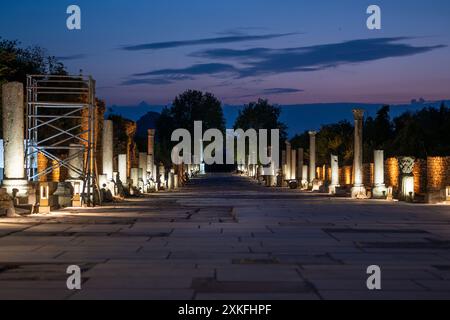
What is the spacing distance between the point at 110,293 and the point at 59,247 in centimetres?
622

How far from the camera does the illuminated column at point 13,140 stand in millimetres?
29078

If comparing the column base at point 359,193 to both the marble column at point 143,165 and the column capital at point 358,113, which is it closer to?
the column capital at point 358,113

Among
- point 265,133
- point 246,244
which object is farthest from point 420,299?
point 265,133

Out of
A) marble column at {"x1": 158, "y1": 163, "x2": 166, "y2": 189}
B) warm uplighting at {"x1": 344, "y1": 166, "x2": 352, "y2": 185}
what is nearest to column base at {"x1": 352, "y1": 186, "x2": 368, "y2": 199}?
warm uplighting at {"x1": 344, "y1": 166, "x2": 352, "y2": 185}

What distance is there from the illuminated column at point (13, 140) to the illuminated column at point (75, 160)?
6.29m

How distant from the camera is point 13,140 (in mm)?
29500

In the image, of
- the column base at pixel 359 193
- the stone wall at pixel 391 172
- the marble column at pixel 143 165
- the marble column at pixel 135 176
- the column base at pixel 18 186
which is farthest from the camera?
the marble column at pixel 143 165

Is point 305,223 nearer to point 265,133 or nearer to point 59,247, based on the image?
point 59,247

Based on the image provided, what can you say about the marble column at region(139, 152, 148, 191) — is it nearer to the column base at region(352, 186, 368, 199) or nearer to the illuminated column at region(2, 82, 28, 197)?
the column base at region(352, 186, 368, 199)

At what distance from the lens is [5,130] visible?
2962cm

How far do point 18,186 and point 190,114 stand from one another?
14253 cm

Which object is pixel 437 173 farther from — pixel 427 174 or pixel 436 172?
pixel 427 174

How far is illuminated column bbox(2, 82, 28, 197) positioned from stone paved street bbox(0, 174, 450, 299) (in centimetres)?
414

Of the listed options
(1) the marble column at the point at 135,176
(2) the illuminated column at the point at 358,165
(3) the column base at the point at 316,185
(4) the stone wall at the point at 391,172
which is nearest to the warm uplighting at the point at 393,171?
(4) the stone wall at the point at 391,172
